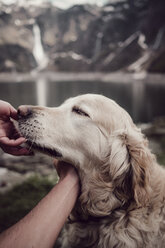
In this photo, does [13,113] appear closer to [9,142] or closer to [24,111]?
[24,111]

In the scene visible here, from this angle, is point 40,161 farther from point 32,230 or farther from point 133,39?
point 133,39

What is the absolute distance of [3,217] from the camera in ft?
15.9

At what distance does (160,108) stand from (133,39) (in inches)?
6250

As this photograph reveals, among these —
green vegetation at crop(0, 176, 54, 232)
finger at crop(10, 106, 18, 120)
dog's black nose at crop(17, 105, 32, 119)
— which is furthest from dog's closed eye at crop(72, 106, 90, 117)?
green vegetation at crop(0, 176, 54, 232)

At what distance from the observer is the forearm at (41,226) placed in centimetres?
201

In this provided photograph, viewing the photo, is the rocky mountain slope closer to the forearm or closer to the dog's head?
the dog's head

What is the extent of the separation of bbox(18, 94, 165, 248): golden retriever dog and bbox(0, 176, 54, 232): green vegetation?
193 centimetres

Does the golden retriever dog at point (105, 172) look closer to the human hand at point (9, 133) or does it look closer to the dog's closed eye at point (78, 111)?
the dog's closed eye at point (78, 111)

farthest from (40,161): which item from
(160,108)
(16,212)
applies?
(160,108)

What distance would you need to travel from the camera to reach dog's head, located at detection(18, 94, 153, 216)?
2977 millimetres

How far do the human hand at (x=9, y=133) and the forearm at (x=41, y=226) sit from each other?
2.54 feet

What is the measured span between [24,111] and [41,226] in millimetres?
1483

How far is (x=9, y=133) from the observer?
3.13m

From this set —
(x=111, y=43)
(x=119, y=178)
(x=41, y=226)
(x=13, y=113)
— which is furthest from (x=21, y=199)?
(x=111, y=43)
